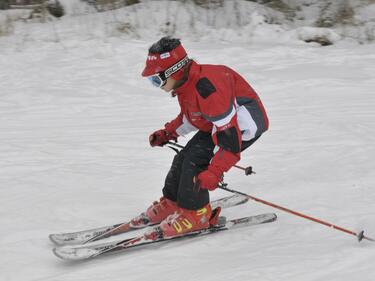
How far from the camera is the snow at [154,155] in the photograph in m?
3.88

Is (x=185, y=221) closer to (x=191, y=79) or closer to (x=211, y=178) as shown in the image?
(x=211, y=178)

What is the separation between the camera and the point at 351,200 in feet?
16.0

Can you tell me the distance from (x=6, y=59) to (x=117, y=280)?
7.10m

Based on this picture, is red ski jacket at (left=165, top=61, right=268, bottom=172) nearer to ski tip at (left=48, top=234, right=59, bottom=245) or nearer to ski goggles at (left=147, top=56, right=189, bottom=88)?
ski goggles at (left=147, top=56, right=189, bottom=88)

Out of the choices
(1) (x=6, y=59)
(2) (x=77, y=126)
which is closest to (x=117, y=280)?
(2) (x=77, y=126)

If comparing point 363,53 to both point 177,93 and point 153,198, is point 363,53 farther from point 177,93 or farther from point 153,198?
point 177,93

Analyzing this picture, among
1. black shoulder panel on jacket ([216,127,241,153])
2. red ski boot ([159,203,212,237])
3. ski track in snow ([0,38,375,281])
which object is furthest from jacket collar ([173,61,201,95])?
ski track in snow ([0,38,375,281])

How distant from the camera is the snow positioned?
12.7ft

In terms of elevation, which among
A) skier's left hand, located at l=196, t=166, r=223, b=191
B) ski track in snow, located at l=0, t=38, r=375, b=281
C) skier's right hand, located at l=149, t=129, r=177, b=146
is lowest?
ski track in snow, located at l=0, t=38, r=375, b=281

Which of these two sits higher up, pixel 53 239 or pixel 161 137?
pixel 161 137

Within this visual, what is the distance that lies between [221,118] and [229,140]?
0.16 metres

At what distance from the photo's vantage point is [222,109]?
3.82 m

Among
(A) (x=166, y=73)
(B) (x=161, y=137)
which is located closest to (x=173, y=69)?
(A) (x=166, y=73)

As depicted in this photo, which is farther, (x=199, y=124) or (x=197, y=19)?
(x=197, y=19)
